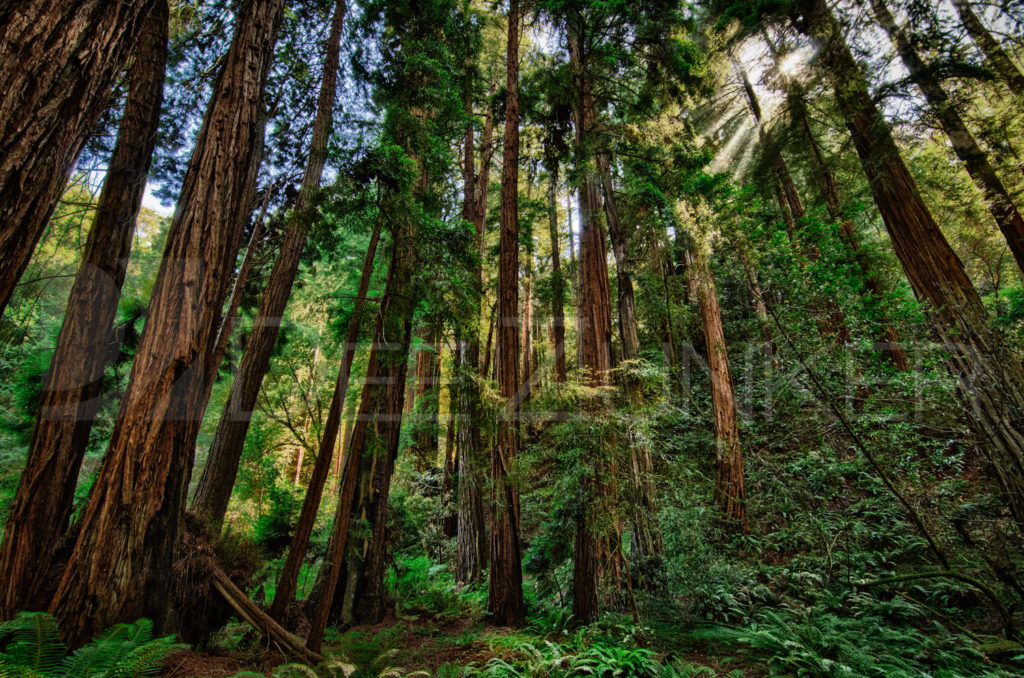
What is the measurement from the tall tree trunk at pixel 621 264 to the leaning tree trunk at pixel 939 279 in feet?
12.4

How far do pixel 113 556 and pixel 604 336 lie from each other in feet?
18.9

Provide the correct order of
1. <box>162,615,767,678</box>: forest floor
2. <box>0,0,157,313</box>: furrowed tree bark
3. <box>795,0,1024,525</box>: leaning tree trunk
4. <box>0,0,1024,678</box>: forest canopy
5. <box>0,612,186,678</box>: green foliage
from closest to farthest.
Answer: <box>0,0,157,313</box>: furrowed tree bark → <box>0,612,186,678</box>: green foliage → <box>0,0,1024,678</box>: forest canopy → <box>162,615,767,678</box>: forest floor → <box>795,0,1024,525</box>: leaning tree trunk

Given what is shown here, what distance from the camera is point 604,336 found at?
623cm

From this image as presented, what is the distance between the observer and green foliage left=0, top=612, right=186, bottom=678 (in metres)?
1.85

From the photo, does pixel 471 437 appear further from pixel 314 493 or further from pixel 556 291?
pixel 556 291

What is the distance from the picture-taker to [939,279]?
523 cm

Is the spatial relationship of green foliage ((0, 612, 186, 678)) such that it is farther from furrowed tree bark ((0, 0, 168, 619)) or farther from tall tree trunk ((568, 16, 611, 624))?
tall tree trunk ((568, 16, 611, 624))

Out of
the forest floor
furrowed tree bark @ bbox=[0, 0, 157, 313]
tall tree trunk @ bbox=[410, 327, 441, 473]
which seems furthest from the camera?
tall tree trunk @ bbox=[410, 327, 441, 473]

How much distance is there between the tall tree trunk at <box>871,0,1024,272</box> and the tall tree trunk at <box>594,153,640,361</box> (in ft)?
14.5

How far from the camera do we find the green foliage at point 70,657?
185 centimetres

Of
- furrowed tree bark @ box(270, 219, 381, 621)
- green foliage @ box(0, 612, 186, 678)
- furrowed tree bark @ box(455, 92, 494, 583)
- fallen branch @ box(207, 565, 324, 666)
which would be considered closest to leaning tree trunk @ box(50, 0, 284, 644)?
green foliage @ box(0, 612, 186, 678)

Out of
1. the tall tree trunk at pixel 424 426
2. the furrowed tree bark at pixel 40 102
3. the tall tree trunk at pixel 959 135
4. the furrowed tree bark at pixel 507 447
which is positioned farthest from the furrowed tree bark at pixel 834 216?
the tall tree trunk at pixel 424 426

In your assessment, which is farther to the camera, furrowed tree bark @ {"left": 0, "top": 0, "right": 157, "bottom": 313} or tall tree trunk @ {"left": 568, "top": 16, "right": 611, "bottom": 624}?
tall tree trunk @ {"left": 568, "top": 16, "right": 611, "bottom": 624}

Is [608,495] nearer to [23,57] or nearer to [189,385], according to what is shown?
[189,385]
